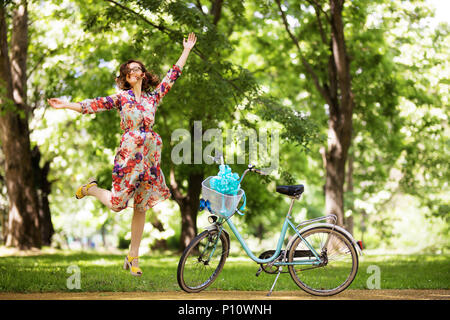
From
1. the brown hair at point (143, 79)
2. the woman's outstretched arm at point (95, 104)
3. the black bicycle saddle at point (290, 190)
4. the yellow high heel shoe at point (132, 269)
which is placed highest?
the brown hair at point (143, 79)

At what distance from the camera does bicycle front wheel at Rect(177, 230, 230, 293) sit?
539cm

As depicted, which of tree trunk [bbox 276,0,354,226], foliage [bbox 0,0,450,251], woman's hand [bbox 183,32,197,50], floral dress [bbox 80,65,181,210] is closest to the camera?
floral dress [bbox 80,65,181,210]

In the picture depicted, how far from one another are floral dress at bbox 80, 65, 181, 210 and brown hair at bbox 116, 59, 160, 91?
0.19 m

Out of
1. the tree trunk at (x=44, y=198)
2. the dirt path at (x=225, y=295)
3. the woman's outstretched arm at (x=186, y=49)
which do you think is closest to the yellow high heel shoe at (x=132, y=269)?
the dirt path at (x=225, y=295)

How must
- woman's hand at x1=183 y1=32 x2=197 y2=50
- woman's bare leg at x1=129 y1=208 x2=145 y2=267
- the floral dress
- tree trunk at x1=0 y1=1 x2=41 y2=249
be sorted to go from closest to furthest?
the floral dress → woman's bare leg at x1=129 y1=208 x2=145 y2=267 → woman's hand at x1=183 y1=32 x2=197 y2=50 → tree trunk at x1=0 y1=1 x2=41 y2=249

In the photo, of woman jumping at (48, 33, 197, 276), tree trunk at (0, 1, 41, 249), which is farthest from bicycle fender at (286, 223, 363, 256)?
tree trunk at (0, 1, 41, 249)

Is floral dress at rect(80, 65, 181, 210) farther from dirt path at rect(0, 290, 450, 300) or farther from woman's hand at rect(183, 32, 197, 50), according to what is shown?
dirt path at rect(0, 290, 450, 300)

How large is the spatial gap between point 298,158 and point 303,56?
738 centimetres

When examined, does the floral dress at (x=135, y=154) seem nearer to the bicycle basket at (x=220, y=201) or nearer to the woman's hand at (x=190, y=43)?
the bicycle basket at (x=220, y=201)

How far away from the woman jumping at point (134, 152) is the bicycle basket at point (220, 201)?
48 cm

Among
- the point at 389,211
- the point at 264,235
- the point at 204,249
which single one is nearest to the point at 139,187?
the point at 204,249

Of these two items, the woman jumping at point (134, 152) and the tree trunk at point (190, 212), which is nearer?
the woman jumping at point (134, 152)

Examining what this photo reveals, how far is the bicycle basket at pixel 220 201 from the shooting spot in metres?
5.21

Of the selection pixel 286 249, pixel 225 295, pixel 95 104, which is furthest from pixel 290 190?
pixel 95 104
